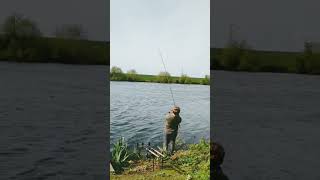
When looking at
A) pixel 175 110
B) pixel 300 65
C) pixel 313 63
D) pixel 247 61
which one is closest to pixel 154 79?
pixel 175 110

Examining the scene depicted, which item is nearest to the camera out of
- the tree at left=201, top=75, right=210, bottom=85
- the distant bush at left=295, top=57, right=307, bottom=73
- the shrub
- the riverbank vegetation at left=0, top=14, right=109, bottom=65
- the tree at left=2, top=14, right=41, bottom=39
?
the shrub

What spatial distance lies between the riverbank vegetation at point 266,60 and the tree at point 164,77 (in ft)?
3.85

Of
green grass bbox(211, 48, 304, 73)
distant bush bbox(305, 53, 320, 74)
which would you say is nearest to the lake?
green grass bbox(211, 48, 304, 73)

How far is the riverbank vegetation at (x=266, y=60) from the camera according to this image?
14.9ft

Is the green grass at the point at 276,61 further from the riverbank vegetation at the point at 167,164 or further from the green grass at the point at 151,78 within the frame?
the riverbank vegetation at the point at 167,164

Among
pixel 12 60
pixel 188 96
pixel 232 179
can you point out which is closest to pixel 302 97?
pixel 232 179

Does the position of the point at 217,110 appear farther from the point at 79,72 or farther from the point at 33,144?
the point at 33,144

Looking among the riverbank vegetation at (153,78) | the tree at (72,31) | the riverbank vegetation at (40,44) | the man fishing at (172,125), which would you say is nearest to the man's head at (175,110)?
the man fishing at (172,125)

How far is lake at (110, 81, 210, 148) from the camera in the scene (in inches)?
128

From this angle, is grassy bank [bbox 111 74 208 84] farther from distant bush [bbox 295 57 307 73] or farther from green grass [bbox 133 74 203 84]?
distant bush [bbox 295 57 307 73]

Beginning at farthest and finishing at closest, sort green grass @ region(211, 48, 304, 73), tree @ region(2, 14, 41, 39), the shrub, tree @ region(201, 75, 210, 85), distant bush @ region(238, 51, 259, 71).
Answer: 1. tree @ region(2, 14, 41, 39)
2. green grass @ region(211, 48, 304, 73)
3. distant bush @ region(238, 51, 259, 71)
4. tree @ region(201, 75, 210, 85)
5. the shrub

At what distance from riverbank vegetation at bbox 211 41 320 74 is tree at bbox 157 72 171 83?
3.85 feet

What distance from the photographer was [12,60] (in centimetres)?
523

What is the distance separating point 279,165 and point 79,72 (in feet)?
7.59
